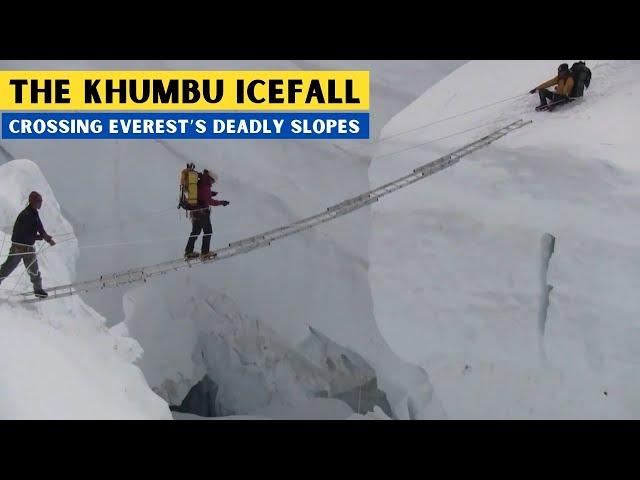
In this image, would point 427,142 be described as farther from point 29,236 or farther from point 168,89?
point 29,236

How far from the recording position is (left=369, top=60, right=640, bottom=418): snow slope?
768 centimetres

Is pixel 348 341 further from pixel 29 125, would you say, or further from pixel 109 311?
pixel 29 125

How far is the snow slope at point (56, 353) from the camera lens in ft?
17.8

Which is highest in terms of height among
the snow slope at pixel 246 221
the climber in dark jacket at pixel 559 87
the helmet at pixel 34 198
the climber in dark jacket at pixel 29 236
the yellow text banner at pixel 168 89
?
the climber in dark jacket at pixel 559 87

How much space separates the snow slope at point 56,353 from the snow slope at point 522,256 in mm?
3355

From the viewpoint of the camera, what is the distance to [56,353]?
621cm

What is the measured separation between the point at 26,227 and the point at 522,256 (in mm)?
5022

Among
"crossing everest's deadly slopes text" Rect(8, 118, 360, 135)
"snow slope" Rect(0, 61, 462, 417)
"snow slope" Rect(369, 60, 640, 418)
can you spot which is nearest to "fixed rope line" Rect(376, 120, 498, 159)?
"snow slope" Rect(369, 60, 640, 418)

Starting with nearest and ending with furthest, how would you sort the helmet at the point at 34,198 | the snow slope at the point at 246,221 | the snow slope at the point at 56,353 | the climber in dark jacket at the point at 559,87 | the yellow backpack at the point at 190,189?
the snow slope at the point at 56,353, the helmet at the point at 34,198, the yellow backpack at the point at 190,189, the climber in dark jacket at the point at 559,87, the snow slope at the point at 246,221

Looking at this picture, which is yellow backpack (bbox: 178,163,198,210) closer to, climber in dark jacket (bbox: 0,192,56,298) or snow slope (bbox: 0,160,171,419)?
climber in dark jacket (bbox: 0,192,56,298)

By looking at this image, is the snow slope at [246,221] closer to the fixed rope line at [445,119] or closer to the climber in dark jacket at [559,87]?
the fixed rope line at [445,119]

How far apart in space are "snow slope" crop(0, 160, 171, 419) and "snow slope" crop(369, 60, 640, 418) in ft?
11.0

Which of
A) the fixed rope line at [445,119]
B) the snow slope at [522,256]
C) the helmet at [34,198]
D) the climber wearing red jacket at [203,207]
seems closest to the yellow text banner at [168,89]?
the fixed rope line at [445,119]

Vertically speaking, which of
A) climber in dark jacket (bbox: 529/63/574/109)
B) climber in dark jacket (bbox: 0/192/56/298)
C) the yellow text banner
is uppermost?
climber in dark jacket (bbox: 529/63/574/109)
